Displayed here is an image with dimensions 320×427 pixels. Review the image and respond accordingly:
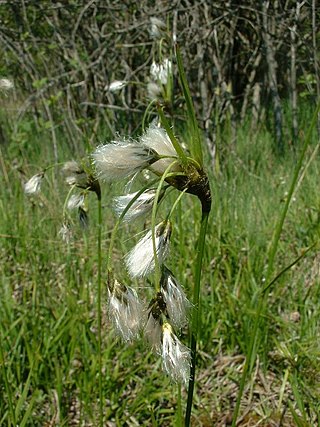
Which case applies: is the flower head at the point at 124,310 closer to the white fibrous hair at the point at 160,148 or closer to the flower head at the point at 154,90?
the white fibrous hair at the point at 160,148

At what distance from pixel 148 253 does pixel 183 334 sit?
3.71ft

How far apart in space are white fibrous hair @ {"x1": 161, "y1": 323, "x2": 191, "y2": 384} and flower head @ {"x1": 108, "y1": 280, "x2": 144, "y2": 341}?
2.5 inches

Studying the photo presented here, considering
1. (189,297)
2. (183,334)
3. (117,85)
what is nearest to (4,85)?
(183,334)

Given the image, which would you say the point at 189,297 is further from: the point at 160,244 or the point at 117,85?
the point at 160,244

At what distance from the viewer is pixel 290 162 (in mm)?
3555

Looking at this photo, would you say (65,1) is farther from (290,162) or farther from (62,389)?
(62,389)

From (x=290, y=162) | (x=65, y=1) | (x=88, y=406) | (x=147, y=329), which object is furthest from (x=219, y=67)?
(x=147, y=329)

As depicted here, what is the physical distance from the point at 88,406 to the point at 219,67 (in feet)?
10.1

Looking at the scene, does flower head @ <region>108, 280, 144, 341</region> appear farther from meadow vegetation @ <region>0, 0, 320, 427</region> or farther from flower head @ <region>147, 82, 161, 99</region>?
flower head @ <region>147, 82, 161, 99</region>

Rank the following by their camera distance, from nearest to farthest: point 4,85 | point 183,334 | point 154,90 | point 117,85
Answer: point 4,85 → point 183,334 → point 154,90 → point 117,85

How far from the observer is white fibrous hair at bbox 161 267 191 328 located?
31.3 inches

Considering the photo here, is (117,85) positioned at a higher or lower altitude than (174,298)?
lower

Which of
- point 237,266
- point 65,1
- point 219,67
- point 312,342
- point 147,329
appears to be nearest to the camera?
point 147,329

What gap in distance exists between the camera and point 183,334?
1893 mm
